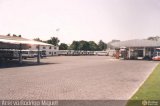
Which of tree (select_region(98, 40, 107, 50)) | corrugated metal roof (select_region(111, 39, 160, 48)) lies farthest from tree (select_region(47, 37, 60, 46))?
corrugated metal roof (select_region(111, 39, 160, 48))

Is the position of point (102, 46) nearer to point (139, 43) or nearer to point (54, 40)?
point (54, 40)

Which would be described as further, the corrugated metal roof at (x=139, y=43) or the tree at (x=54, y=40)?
the tree at (x=54, y=40)

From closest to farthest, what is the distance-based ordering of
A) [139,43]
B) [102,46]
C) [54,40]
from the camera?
[139,43]
[54,40]
[102,46]

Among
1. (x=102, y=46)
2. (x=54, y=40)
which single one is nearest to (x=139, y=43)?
(x=54, y=40)

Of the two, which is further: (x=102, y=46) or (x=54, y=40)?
(x=102, y=46)

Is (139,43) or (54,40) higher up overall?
(54,40)

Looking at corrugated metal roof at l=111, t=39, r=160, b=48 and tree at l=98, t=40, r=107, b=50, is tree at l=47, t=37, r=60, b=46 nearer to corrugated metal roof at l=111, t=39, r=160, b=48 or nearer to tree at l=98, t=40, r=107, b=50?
tree at l=98, t=40, r=107, b=50

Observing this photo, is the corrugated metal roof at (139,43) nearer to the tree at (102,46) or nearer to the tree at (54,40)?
the tree at (54,40)

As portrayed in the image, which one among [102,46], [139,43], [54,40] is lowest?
[139,43]

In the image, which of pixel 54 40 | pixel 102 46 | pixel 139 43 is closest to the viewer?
pixel 139 43

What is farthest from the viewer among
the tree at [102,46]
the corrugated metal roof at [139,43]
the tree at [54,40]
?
the tree at [102,46]

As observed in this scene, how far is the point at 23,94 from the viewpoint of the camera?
34.6ft

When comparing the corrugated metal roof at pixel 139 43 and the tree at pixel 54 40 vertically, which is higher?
the tree at pixel 54 40

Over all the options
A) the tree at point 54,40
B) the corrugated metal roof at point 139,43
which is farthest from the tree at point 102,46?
the corrugated metal roof at point 139,43
